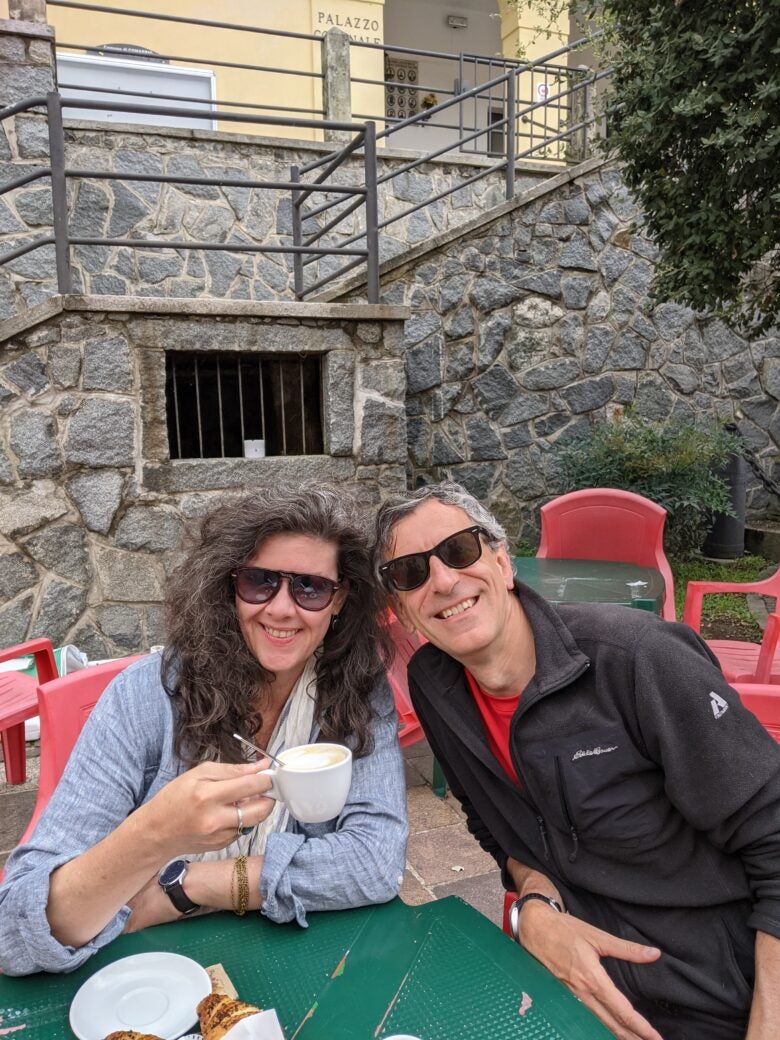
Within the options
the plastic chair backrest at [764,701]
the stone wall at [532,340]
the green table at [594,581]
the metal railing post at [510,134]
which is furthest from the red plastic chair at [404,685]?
the metal railing post at [510,134]

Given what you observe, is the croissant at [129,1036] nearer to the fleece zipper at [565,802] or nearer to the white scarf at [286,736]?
the white scarf at [286,736]

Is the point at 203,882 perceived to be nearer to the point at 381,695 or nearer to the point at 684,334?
the point at 381,695

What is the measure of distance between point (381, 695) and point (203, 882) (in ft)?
1.71

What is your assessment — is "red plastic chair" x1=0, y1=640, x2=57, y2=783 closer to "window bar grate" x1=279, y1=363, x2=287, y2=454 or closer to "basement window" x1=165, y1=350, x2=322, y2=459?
"basement window" x1=165, y1=350, x2=322, y2=459

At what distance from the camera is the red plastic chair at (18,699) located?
3.04 m

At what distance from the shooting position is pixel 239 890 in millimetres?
1332

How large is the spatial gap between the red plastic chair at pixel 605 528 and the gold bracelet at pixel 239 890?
2987 mm

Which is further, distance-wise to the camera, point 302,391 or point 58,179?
point 302,391

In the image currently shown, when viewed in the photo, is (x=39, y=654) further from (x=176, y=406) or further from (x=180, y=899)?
(x=180, y=899)

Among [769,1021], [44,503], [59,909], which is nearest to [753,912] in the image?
[769,1021]

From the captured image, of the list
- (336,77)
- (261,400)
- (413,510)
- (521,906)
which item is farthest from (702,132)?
(336,77)

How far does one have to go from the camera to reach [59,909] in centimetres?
118

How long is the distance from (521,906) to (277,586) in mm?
790

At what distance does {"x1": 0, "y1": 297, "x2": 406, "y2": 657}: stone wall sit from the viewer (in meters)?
4.29
